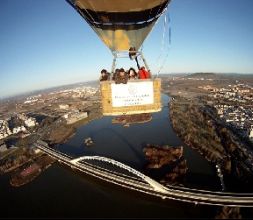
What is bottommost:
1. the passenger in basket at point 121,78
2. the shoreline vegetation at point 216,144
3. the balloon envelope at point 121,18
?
the shoreline vegetation at point 216,144

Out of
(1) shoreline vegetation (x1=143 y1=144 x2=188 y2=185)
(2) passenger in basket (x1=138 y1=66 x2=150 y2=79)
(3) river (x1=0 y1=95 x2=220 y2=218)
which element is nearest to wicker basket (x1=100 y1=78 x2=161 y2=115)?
(2) passenger in basket (x1=138 y1=66 x2=150 y2=79)

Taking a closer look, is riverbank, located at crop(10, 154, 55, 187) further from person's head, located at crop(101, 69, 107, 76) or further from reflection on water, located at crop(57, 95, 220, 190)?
person's head, located at crop(101, 69, 107, 76)

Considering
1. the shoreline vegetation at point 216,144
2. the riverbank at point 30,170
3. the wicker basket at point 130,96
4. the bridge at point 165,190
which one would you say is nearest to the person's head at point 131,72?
the wicker basket at point 130,96

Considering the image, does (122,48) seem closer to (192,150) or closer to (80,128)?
(192,150)

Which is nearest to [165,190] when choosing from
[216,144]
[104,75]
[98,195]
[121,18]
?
[98,195]

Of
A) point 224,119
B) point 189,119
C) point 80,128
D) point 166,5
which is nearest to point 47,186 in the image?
point 166,5

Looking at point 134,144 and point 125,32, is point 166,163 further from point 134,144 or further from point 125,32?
point 125,32

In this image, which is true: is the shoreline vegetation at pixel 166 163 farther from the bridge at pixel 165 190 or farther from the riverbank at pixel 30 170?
the riverbank at pixel 30 170

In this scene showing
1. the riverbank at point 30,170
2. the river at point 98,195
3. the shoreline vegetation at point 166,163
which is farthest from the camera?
the riverbank at point 30,170
